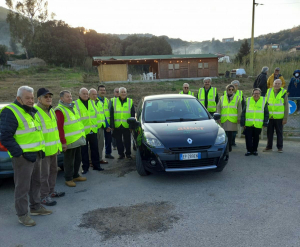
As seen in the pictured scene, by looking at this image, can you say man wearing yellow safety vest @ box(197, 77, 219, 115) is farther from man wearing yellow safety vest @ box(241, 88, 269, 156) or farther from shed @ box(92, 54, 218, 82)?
shed @ box(92, 54, 218, 82)

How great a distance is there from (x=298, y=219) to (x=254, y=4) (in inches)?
1113

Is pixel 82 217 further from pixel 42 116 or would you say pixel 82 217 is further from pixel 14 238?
pixel 42 116

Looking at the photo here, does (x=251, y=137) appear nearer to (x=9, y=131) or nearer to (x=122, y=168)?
(x=122, y=168)

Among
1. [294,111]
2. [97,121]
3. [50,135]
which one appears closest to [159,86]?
[294,111]

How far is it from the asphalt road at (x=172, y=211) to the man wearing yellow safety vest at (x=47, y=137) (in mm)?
313

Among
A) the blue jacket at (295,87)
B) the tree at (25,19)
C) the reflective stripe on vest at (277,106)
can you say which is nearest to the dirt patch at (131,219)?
the reflective stripe on vest at (277,106)

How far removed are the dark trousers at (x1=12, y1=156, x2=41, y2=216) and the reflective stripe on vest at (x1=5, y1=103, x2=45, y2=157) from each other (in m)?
0.18

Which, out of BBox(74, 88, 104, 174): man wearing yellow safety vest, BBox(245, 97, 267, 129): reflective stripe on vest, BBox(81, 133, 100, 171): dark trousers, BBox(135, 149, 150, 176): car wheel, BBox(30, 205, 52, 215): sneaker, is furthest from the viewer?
BBox(245, 97, 267, 129): reflective stripe on vest

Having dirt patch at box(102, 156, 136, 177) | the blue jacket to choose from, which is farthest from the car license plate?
the blue jacket

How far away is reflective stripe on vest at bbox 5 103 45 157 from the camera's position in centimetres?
354

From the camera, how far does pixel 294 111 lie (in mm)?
8766

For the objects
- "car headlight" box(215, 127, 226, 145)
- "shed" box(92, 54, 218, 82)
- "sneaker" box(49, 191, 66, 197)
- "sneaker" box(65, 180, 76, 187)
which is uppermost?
"shed" box(92, 54, 218, 82)

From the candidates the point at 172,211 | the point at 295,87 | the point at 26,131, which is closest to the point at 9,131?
the point at 26,131

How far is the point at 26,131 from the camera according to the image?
142 inches
